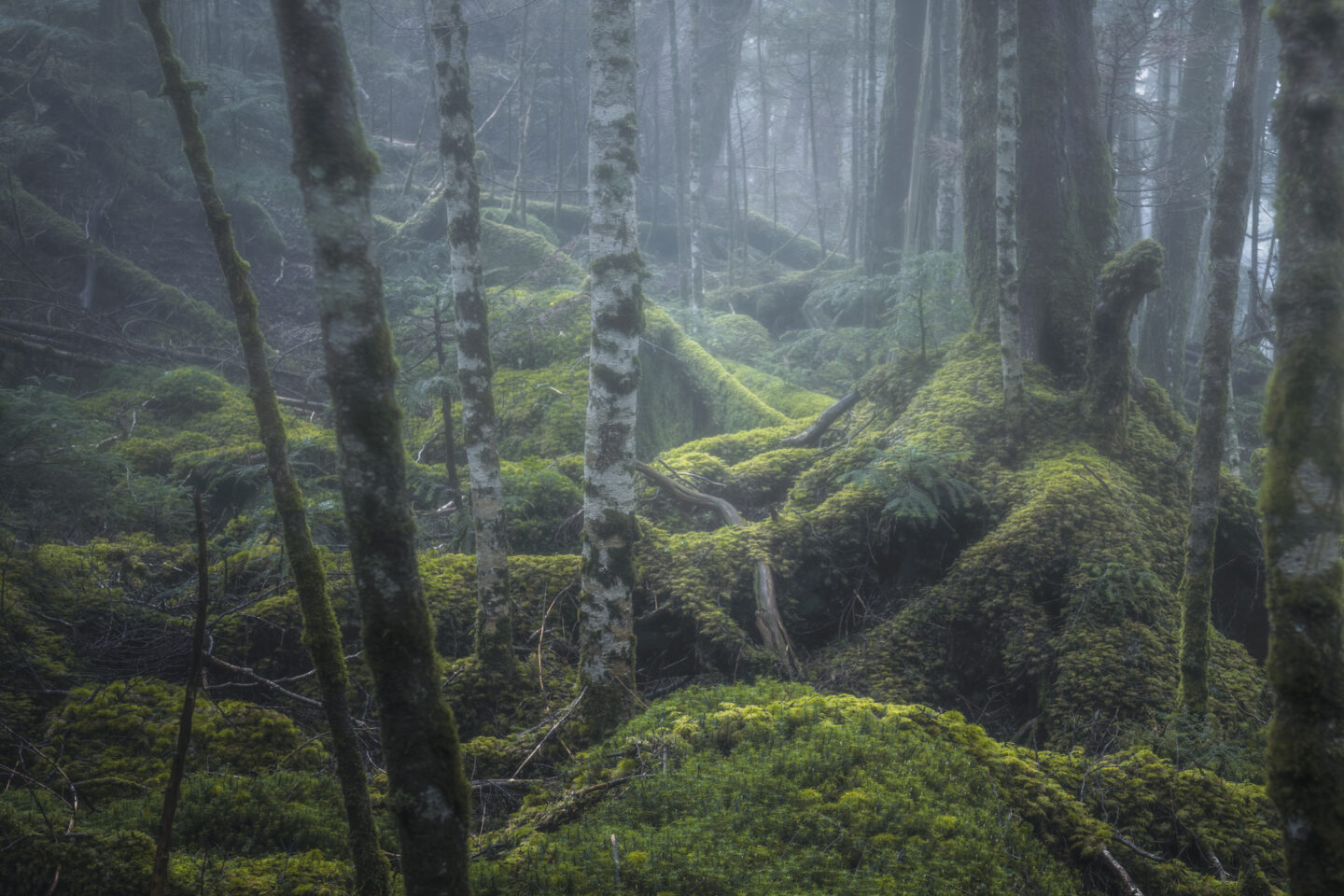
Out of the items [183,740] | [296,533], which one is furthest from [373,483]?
[183,740]

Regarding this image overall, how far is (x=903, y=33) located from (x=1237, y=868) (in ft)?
55.2

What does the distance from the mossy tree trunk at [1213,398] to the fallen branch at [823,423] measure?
4.97 metres

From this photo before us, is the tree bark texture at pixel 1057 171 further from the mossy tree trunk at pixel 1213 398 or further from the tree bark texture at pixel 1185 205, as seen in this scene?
the tree bark texture at pixel 1185 205

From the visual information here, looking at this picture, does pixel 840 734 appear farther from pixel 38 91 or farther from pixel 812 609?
pixel 38 91

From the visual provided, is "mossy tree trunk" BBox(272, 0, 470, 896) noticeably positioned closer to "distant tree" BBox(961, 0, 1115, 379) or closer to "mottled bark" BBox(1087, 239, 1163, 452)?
"mottled bark" BBox(1087, 239, 1163, 452)

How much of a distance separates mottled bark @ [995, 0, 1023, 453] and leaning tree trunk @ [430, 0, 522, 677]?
181 inches

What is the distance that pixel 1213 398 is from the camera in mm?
4191

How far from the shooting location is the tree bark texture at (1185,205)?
12.9 m

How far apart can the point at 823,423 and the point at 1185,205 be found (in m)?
10.2

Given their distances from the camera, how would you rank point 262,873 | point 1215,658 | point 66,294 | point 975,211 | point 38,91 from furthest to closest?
point 38,91 → point 66,294 → point 975,211 → point 1215,658 → point 262,873

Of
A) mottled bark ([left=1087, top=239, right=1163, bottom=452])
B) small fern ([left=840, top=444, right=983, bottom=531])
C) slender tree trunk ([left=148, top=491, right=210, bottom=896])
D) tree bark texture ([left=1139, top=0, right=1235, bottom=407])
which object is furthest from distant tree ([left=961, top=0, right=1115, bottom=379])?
slender tree trunk ([left=148, top=491, right=210, bottom=896])

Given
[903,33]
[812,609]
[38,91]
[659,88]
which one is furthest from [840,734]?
[659,88]

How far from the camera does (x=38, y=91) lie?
49.2ft

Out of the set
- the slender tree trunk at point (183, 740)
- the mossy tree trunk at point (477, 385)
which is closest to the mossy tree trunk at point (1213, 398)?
the mossy tree trunk at point (477, 385)
